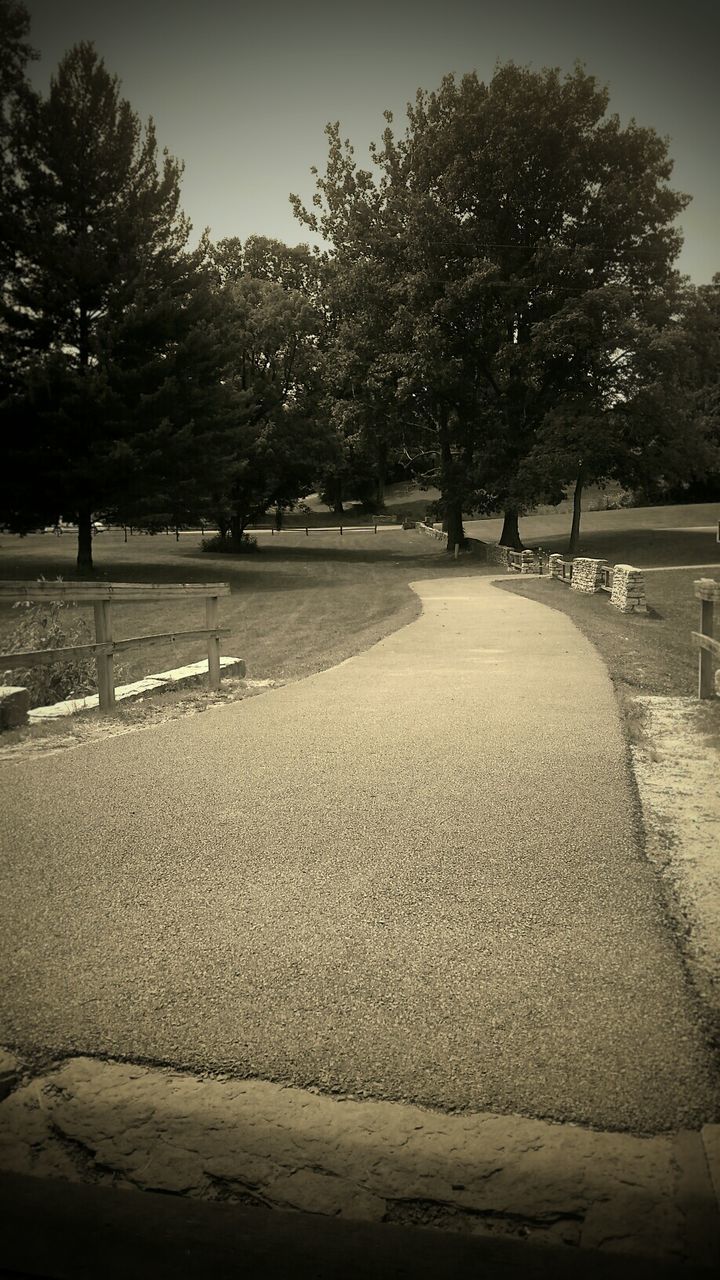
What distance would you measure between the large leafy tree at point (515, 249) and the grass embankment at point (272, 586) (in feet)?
23.9

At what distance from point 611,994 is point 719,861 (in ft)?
5.12

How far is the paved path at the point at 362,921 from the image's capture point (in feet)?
8.38

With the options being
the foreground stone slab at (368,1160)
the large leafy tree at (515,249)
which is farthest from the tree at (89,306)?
the foreground stone slab at (368,1160)

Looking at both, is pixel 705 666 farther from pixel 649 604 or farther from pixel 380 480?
pixel 380 480

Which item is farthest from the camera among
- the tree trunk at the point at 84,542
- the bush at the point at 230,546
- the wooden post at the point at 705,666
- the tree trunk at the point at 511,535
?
the bush at the point at 230,546

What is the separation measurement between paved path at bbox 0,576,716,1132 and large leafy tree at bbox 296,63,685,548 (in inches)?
1108

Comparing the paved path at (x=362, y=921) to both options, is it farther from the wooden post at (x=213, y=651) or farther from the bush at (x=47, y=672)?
the bush at (x=47, y=672)

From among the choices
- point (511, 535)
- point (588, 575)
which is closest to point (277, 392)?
point (511, 535)

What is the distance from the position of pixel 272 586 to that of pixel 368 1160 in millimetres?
24127

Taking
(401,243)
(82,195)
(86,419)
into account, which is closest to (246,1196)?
(86,419)

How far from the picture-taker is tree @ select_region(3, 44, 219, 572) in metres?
24.7

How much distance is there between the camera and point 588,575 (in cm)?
2158

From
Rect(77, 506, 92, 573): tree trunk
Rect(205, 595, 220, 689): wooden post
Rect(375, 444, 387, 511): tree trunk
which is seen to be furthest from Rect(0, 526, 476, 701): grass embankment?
Rect(375, 444, 387, 511): tree trunk

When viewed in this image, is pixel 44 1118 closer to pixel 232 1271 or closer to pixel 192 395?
pixel 232 1271
